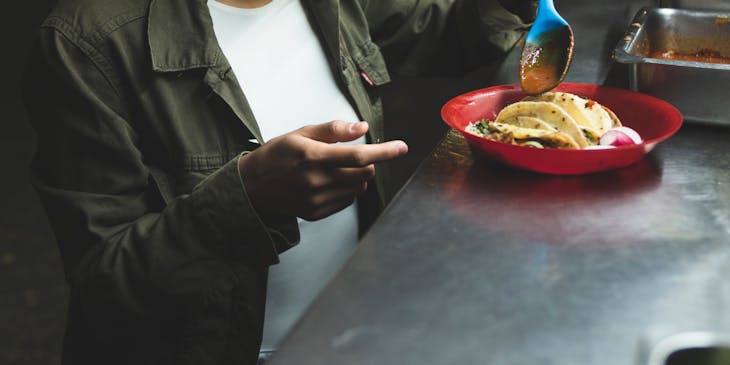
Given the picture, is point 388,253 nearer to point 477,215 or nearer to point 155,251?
point 477,215

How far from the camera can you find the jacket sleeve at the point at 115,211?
1.06m

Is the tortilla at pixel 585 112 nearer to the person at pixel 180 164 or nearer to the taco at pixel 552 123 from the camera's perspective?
the taco at pixel 552 123

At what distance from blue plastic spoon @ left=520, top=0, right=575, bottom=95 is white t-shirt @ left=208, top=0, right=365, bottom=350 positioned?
38cm

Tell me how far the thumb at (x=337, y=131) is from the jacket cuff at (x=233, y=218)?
149mm

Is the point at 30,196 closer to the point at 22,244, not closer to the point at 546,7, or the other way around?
the point at 22,244

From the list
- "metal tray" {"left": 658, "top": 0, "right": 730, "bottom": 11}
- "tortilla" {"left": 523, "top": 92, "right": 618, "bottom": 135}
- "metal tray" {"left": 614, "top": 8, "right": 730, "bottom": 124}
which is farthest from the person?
"metal tray" {"left": 658, "top": 0, "right": 730, "bottom": 11}

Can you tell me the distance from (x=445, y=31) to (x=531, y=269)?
92 centimetres

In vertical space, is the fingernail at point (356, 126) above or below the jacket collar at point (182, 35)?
below

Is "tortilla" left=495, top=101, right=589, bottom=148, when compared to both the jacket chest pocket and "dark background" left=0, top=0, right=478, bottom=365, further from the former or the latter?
"dark background" left=0, top=0, right=478, bottom=365

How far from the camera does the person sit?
1.03m

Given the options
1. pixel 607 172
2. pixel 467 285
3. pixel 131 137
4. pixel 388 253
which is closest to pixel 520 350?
pixel 467 285

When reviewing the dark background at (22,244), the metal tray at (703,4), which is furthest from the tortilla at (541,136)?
the dark background at (22,244)

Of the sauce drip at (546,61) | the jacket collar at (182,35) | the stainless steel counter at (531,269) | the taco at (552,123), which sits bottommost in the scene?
the stainless steel counter at (531,269)

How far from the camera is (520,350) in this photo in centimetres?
65
